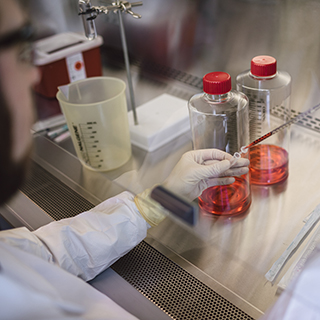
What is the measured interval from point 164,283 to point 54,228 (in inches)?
11.9

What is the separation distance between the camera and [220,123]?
0.84 metres

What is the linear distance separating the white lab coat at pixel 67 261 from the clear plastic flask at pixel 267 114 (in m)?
0.37

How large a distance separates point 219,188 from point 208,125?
15 cm

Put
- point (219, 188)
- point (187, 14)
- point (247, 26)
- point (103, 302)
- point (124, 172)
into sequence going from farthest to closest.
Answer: point (187, 14)
point (247, 26)
point (124, 172)
point (219, 188)
point (103, 302)

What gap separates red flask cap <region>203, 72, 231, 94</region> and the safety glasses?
1.23 ft

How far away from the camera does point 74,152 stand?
1280 mm

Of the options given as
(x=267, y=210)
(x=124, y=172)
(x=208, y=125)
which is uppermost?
(x=208, y=125)

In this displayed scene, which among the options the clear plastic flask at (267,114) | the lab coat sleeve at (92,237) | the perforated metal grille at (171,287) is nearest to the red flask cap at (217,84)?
the clear plastic flask at (267,114)

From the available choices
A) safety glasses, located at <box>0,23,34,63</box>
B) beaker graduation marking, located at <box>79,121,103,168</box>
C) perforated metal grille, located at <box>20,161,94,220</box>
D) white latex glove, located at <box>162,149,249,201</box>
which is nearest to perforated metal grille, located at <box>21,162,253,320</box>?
perforated metal grille, located at <box>20,161,94,220</box>

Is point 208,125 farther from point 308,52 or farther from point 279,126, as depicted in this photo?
point 308,52

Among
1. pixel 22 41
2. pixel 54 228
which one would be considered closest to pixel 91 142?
pixel 54 228

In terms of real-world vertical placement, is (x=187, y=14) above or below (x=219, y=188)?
above

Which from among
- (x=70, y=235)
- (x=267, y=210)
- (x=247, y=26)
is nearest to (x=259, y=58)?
(x=247, y=26)

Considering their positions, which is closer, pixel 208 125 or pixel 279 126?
pixel 208 125
